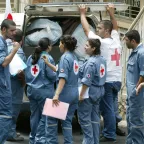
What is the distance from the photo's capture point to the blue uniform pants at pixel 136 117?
6.73 meters

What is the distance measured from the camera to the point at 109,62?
7.84m

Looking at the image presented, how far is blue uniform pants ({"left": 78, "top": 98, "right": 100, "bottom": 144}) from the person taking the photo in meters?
6.93

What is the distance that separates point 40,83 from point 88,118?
0.96m

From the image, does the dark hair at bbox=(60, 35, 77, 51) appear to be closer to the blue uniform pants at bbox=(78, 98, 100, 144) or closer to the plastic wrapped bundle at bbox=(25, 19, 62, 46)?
the blue uniform pants at bbox=(78, 98, 100, 144)

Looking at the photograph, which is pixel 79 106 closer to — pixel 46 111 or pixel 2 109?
pixel 46 111

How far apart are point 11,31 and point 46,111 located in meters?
1.19

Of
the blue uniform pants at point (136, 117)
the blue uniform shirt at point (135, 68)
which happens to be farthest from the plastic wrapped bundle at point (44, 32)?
the blue uniform pants at point (136, 117)

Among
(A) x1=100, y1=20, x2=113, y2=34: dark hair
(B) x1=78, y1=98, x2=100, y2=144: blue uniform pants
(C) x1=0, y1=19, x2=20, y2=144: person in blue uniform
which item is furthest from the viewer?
(A) x1=100, y1=20, x2=113, y2=34: dark hair

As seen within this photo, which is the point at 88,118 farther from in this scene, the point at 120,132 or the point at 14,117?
the point at 120,132

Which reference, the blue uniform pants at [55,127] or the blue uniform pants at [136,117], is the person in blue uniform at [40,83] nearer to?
the blue uniform pants at [55,127]

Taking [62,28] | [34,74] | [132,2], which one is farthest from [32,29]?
[132,2]

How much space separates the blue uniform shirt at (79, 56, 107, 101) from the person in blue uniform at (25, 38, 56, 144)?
0.58 metres

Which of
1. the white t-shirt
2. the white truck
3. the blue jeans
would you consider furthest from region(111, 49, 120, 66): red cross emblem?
the white truck

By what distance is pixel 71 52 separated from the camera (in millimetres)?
6996
